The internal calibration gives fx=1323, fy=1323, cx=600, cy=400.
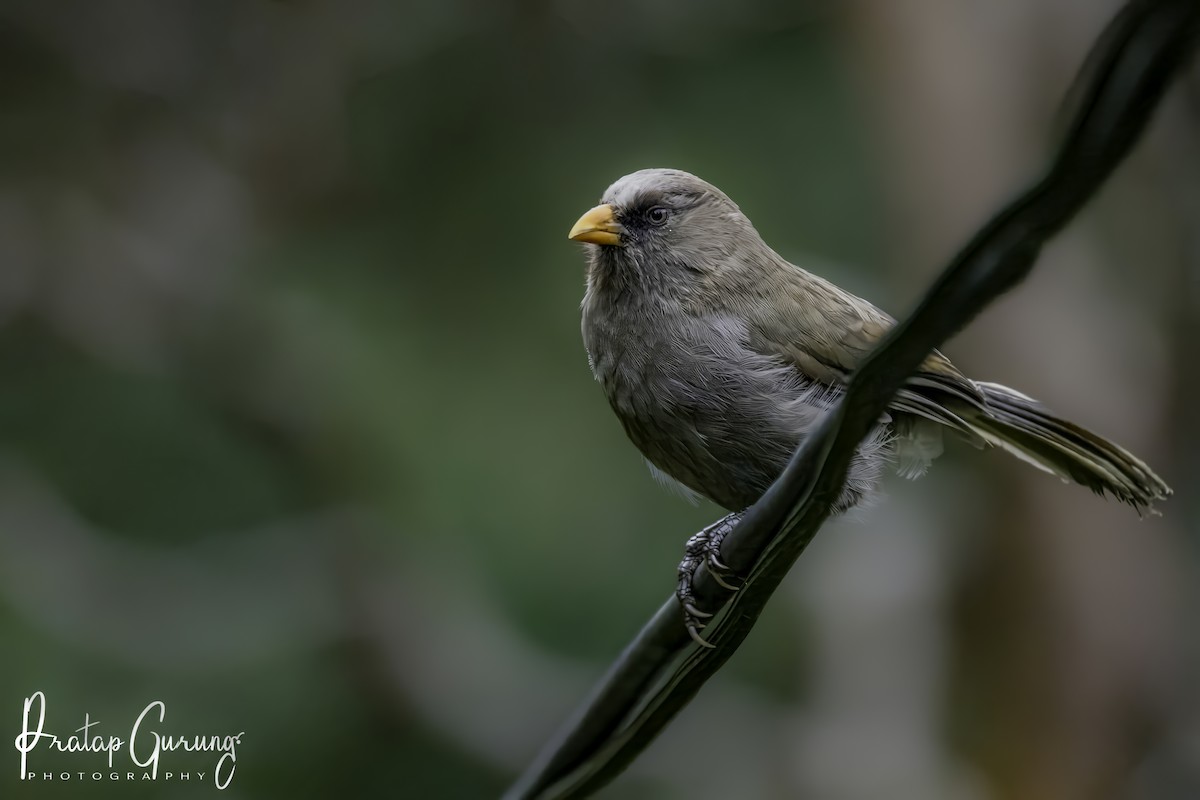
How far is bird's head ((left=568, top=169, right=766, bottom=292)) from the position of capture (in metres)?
3.94

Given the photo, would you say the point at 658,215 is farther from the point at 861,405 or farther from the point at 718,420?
the point at 861,405

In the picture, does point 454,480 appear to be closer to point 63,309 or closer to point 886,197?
point 63,309

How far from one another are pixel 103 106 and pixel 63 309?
6.09 ft

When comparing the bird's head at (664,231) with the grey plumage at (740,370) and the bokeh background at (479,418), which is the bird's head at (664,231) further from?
the bokeh background at (479,418)

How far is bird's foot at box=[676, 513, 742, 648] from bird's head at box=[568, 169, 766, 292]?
30.0 inches

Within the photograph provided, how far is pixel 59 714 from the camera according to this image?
7.29 metres

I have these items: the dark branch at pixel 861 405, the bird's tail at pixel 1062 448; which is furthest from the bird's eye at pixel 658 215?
the dark branch at pixel 861 405

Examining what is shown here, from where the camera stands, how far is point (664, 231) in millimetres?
4074

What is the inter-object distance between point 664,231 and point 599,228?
0.71 feet

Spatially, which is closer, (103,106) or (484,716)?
(484,716)

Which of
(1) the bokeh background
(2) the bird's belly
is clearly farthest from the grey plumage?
(1) the bokeh background

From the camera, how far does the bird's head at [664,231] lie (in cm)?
394

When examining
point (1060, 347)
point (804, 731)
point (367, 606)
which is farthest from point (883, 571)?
point (367, 606)

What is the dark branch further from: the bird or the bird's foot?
the bird
